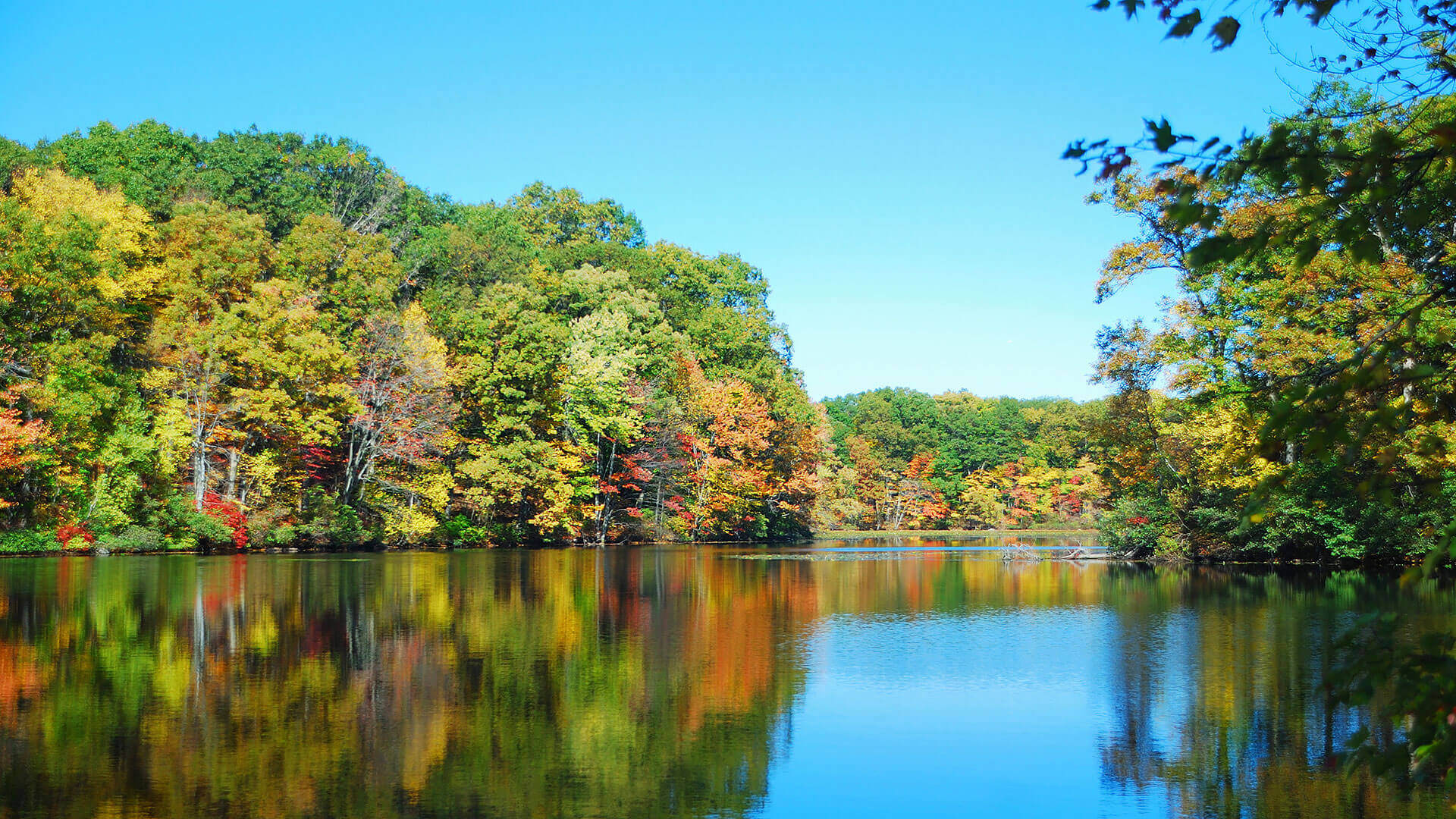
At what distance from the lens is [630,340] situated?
54.2m

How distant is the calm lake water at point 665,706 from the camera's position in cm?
702

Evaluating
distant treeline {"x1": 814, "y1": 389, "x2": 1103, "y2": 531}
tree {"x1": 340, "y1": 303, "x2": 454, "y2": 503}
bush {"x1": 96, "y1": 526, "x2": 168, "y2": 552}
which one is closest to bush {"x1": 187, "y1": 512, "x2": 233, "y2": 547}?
bush {"x1": 96, "y1": 526, "x2": 168, "y2": 552}

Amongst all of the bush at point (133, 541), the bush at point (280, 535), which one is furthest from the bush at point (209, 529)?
the bush at point (280, 535)

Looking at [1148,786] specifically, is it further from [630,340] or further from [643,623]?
[630,340]

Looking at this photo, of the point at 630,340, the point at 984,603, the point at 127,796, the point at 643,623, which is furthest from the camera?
the point at 630,340

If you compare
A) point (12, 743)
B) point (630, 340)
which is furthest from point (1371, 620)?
point (630, 340)

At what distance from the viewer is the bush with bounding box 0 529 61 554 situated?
30.6 metres

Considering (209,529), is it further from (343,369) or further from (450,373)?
(450,373)

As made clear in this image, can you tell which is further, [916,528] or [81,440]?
[916,528]

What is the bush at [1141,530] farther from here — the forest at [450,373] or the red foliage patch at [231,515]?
the red foliage patch at [231,515]

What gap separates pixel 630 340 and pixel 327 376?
17613 millimetres

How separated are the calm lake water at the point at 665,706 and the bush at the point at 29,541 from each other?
13.1m

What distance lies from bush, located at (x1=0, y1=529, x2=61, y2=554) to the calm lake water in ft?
43.1

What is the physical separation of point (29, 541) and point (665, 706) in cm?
2916
